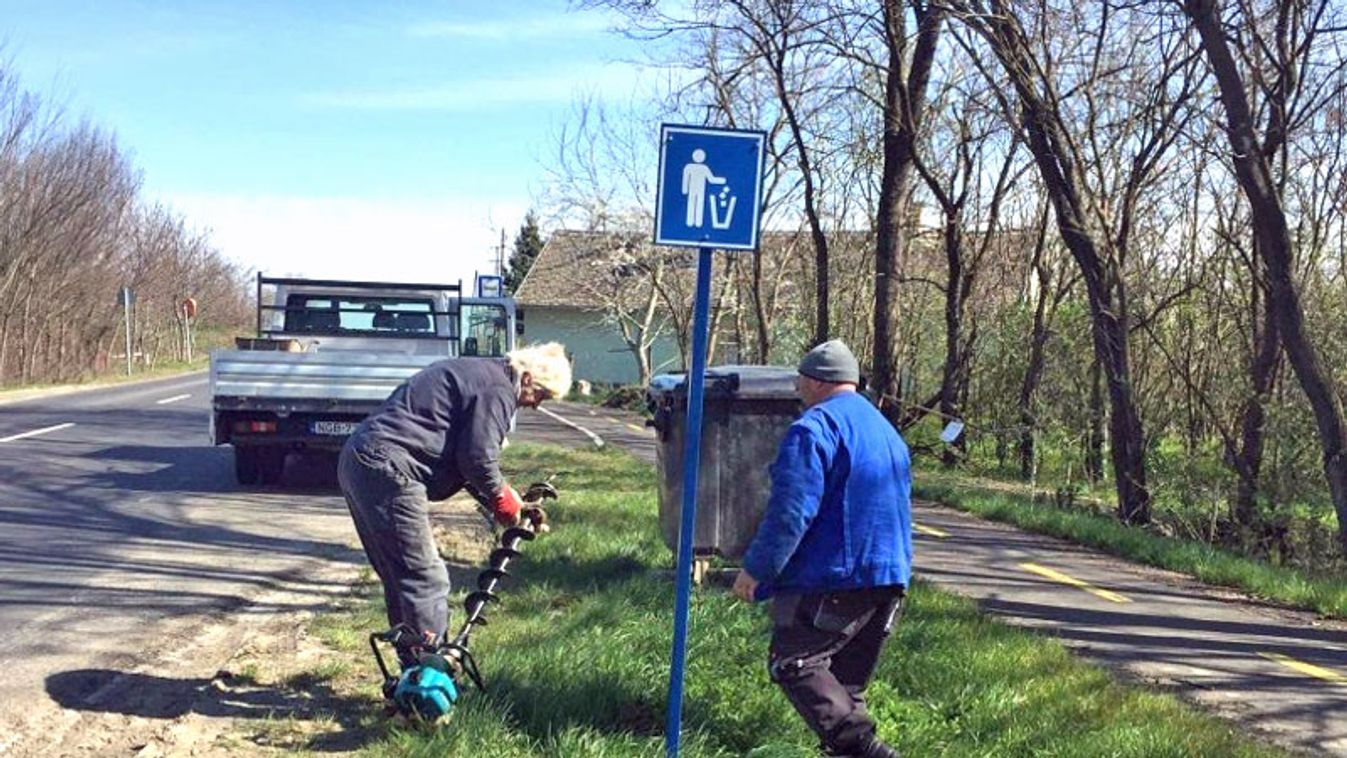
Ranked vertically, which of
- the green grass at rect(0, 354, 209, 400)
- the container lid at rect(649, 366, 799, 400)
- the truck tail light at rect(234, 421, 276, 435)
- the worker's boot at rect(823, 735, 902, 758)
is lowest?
the green grass at rect(0, 354, 209, 400)

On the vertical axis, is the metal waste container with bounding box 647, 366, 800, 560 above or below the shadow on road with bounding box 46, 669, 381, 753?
above

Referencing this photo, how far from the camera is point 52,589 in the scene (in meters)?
8.30

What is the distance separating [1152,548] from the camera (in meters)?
11.3

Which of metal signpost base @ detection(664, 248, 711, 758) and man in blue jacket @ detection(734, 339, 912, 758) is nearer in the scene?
man in blue jacket @ detection(734, 339, 912, 758)

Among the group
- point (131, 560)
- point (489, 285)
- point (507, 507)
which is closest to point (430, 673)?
point (507, 507)

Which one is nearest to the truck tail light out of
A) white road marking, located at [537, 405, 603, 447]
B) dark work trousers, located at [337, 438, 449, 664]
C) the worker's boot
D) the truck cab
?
the truck cab

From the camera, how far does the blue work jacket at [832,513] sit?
441 centimetres

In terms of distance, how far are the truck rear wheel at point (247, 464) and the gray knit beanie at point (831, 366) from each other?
10.4 m

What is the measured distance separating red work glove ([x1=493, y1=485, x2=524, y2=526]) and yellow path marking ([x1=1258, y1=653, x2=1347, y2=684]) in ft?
14.2

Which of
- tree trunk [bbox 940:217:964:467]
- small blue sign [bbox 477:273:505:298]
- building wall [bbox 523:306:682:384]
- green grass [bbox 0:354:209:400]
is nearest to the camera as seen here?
tree trunk [bbox 940:217:964:467]

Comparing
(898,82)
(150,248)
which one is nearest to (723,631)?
(898,82)

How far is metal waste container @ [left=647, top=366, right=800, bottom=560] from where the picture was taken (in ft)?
26.5

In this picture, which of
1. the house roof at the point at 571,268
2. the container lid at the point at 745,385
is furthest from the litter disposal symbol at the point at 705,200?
the house roof at the point at 571,268

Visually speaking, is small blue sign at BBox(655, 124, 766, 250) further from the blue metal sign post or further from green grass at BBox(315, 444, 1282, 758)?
green grass at BBox(315, 444, 1282, 758)
